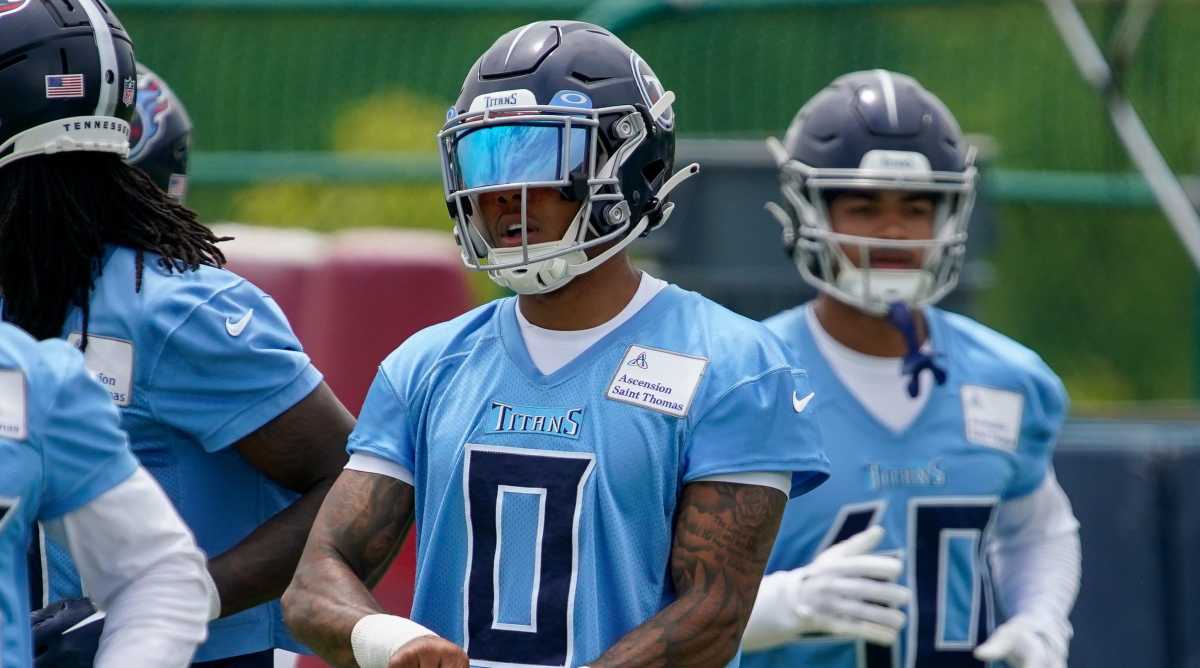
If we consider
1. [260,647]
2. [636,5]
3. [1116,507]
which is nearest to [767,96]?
[636,5]

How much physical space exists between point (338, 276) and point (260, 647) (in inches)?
107

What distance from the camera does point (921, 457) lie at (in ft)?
14.7

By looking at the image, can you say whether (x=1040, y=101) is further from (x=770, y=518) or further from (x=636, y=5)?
(x=770, y=518)

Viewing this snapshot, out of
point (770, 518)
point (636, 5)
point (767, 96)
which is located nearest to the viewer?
point (770, 518)

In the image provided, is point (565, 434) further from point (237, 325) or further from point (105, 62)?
point (105, 62)

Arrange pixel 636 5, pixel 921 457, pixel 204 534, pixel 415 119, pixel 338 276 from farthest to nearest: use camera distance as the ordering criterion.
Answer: pixel 415 119, pixel 636 5, pixel 338 276, pixel 921 457, pixel 204 534

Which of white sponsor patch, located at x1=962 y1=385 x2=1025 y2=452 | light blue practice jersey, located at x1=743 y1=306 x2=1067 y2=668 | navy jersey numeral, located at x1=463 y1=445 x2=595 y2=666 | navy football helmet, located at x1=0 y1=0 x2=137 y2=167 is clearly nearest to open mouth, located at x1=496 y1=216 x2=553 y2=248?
navy jersey numeral, located at x1=463 y1=445 x2=595 y2=666

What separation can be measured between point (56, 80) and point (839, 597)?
6.06 feet

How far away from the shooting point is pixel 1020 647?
4488mm

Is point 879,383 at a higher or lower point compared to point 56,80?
lower

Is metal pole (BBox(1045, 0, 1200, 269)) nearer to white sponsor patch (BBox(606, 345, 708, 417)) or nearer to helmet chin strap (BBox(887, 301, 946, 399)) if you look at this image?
helmet chin strap (BBox(887, 301, 946, 399))

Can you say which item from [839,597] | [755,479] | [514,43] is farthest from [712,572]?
[839,597]

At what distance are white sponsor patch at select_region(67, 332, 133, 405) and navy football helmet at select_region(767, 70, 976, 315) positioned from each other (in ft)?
6.07

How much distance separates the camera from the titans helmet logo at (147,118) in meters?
4.43
